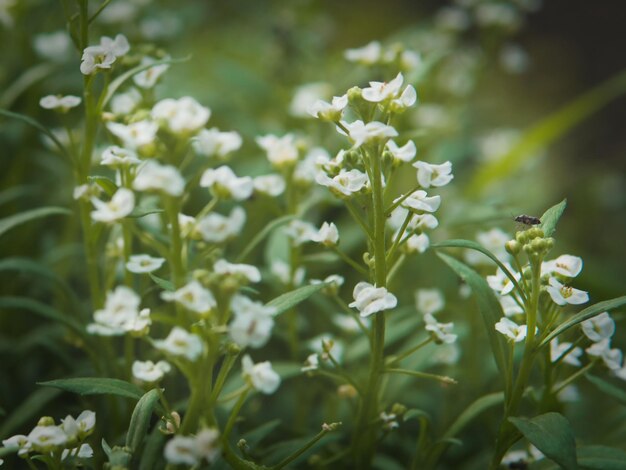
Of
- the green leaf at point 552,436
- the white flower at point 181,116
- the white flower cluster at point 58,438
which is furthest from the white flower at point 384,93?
the white flower cluster at point 58,438

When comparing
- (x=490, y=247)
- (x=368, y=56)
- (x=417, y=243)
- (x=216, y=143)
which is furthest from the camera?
(x=368, y=56)

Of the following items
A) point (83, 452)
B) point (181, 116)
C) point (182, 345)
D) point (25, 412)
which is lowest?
point (25, 412)

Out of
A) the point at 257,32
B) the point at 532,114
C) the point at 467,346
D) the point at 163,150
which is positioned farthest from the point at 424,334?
the point at 532,114

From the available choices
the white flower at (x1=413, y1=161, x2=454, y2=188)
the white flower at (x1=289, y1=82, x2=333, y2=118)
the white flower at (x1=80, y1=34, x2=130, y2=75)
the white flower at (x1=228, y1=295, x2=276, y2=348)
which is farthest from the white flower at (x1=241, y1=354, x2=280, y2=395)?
the white flower at (x1=289, y1=82, x2=333, y2=118)

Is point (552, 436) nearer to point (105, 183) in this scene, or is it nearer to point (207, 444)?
point (207, 444)

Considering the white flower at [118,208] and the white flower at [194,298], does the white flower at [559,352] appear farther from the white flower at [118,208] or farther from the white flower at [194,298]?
the white flower at [118,208]

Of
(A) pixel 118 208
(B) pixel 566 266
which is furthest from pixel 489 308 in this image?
(A) pixel 118 208

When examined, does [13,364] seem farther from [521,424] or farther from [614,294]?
[614,294]
